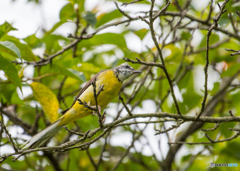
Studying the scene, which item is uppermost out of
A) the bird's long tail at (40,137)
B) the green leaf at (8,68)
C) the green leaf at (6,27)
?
the green leaf at (6,27)

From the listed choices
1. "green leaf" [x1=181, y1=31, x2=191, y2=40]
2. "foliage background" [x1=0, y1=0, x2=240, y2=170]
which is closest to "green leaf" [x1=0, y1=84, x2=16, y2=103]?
"foliage background" [x1=0, y1=0, x2=240, y2=170]

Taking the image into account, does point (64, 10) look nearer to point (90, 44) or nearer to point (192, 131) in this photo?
point (90, 44)

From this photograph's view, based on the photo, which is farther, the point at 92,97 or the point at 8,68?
the point at 92,97

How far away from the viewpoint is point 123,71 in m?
4.45

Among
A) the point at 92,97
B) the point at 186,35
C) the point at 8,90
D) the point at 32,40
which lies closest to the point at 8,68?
the point at 8,90


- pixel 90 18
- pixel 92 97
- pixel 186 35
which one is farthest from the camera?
pixel 186 35

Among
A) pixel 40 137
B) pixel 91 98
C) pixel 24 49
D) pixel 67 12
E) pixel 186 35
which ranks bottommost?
pixel 40 137

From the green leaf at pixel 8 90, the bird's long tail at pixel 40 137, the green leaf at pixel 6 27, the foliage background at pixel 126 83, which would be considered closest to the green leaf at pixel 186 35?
the foliage background at pixel 126 83

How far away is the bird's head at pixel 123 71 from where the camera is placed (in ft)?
14.3

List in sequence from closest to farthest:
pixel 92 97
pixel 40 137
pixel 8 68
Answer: pixel 8 68, pixel 40 137, pixel 92 97

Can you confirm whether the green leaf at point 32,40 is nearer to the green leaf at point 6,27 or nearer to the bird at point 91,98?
the green leaf at point 6,27

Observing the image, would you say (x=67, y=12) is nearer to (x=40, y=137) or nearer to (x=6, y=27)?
(x=6, y=27)

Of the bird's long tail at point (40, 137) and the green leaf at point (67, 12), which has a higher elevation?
the green leaf at point (67, 12)

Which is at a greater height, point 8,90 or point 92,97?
point 8,90
